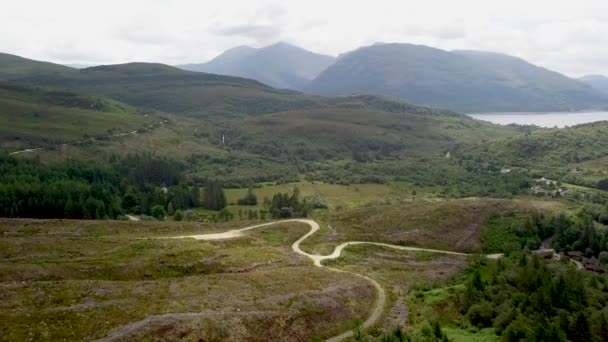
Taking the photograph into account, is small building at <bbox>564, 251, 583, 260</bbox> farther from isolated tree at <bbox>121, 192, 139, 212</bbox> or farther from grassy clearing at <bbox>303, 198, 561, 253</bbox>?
isolated tree at <bbox>121, 192, 139, 212</bbox>

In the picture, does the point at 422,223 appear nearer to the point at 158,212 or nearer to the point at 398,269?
the point at 398,269

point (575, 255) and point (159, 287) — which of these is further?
point (575, 255)

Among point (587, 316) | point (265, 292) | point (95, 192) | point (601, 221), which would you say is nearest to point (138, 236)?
point (265, 292)

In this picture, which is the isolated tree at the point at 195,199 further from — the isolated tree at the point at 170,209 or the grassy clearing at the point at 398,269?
the grassy clearing at the point at 398,269

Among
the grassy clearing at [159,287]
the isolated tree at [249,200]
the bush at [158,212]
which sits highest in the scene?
the grassy clearing at [159,287]

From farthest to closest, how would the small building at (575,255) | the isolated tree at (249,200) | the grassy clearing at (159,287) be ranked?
the isolated tree at (249,200) → the small building at (575,255) → the grassy clearing at (159,287)

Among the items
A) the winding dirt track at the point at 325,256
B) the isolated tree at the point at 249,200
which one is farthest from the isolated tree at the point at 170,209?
the winding dirt track at the point at 325,256

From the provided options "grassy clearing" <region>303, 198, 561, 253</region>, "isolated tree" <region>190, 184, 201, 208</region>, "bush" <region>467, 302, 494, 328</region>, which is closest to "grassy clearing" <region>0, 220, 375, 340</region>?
"bush" <region>467, 302, 494, 328</region>

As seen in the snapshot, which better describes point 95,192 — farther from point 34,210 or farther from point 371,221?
point 371,221

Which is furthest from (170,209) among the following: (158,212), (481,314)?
(481,314)
